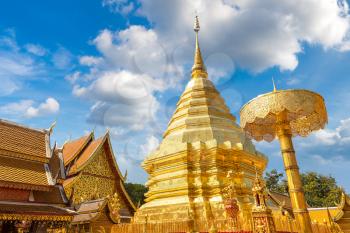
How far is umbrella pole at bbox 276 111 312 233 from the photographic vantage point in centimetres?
633

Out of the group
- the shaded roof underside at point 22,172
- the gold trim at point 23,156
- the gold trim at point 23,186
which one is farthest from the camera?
the gold trim at point 23,156

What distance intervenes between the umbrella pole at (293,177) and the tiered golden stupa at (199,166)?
429 centimetres

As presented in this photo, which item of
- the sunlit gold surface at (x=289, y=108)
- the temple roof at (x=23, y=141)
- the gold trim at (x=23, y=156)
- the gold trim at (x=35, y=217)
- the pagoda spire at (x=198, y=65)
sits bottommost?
the gold trim at (x=35, y=217)

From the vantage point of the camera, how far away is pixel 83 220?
12.0 meters

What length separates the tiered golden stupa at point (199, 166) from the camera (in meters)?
11.6

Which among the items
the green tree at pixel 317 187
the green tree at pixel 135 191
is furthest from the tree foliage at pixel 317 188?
the green tree at pixel 135 191

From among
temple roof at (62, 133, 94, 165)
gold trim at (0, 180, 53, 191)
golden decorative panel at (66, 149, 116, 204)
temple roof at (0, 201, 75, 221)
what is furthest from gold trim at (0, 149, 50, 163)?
temple roof at (62, 133, 94, 165)

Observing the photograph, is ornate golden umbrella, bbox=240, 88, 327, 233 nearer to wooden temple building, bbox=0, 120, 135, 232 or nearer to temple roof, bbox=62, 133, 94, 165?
wooden temple building, bbox=0, 120, 135, 232

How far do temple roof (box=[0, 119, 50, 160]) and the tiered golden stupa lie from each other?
4.51 meters

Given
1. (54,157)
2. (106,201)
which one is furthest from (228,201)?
(54,157)

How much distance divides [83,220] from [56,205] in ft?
4.03

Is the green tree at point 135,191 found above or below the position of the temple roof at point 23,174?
above

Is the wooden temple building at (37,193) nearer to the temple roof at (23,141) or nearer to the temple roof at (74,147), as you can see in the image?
the temple roof at (23,141)

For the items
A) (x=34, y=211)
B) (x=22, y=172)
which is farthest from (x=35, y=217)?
(x=22, y=172)
